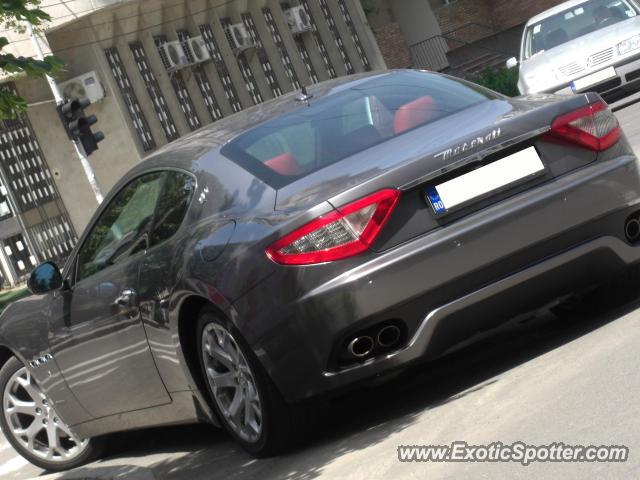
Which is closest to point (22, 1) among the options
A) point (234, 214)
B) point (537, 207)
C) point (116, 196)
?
point (116, 196)

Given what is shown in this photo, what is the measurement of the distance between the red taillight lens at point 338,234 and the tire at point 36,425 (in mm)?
2744

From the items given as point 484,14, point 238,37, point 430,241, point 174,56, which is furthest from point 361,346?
point 484,14

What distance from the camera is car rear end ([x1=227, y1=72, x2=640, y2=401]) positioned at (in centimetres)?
554

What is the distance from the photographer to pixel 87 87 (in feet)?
106

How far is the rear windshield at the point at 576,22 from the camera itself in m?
19.1

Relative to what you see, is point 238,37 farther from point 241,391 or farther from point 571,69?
point 241,391

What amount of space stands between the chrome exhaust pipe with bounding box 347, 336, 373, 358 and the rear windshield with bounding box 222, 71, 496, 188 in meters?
0.78

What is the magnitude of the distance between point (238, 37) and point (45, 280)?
105 ft

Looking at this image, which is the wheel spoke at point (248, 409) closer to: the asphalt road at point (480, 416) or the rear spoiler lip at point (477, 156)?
the asphalt road at point (480, 416)

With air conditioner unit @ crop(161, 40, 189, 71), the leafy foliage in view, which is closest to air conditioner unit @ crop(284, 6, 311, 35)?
the leafy foliage

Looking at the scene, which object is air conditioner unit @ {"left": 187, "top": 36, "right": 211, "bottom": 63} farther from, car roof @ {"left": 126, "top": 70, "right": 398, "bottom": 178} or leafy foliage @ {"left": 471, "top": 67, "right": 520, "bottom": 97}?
car roof @ {"left": 126, "top": 70, "right": 398, "bottom": 178}

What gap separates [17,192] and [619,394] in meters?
27.1

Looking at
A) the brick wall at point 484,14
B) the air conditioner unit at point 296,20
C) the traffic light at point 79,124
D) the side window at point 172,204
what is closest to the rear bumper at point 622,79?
the traffic light at point 79,124

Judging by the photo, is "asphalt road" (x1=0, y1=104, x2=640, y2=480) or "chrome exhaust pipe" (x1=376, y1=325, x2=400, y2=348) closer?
"asphalt road" (x1=0, y1=104, x2=640, y2=480)
